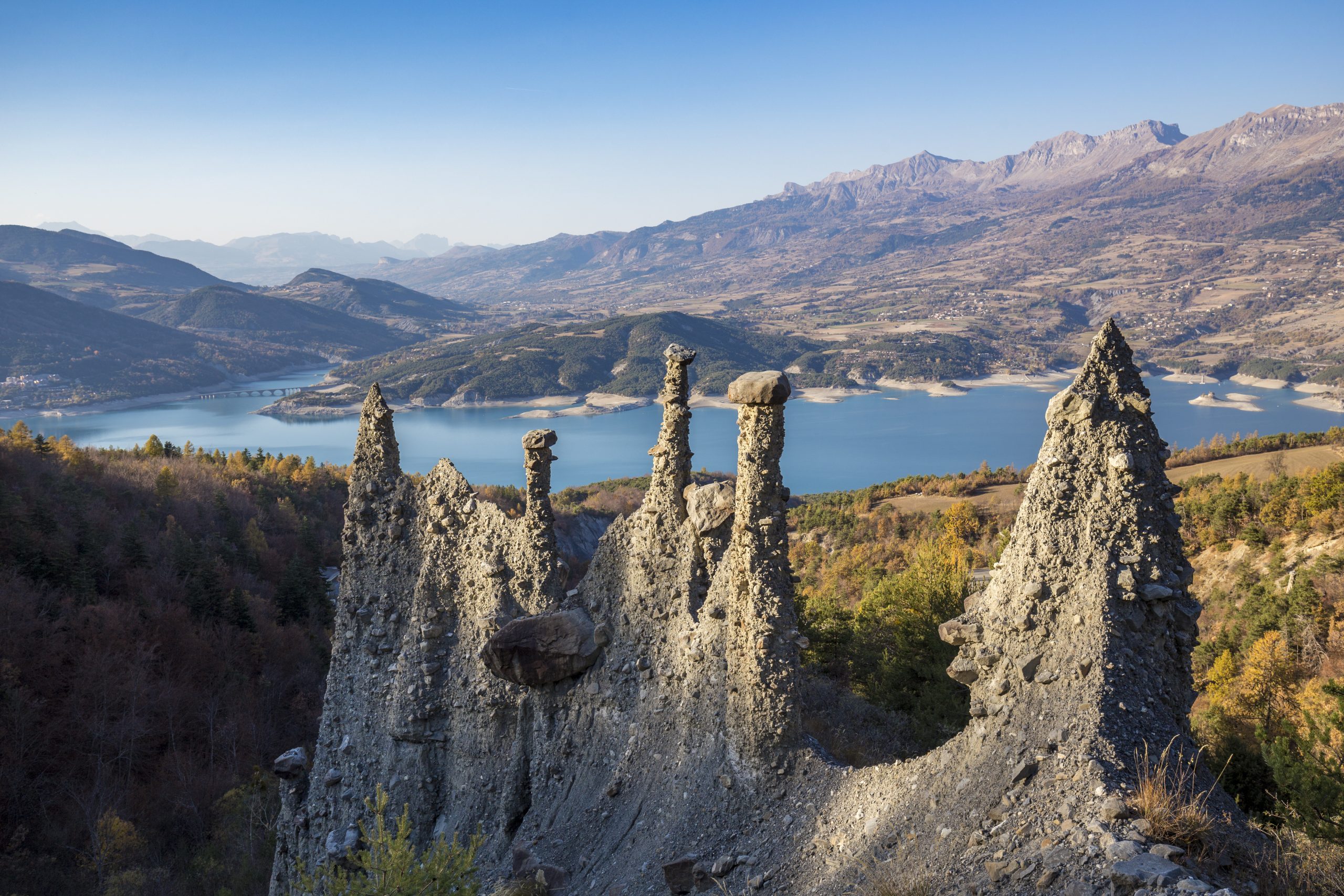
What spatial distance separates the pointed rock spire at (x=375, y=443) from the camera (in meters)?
12.8

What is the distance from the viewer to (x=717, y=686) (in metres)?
9.49

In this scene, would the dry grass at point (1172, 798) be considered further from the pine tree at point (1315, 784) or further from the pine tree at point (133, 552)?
the pine tree at point (133, 552)

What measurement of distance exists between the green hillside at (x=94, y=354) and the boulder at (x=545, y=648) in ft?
528

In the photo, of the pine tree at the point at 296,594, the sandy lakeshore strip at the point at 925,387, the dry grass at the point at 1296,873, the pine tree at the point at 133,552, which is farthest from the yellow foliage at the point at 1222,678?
the sandy lakeshore strip at the point at 925,387

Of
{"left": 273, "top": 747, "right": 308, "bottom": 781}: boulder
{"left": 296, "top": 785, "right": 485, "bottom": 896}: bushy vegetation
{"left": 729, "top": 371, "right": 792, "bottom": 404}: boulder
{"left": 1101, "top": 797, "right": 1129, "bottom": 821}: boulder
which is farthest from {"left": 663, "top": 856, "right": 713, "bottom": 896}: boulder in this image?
{"left": 273, "top": 747, "right": 308, "bottom": 781}: boulder

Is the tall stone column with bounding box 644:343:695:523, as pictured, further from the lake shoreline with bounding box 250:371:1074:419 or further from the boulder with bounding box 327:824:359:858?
the lake shoreline with bounding box 250:371:1074:419

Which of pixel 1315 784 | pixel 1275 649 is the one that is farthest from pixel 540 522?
pixel 1275 649

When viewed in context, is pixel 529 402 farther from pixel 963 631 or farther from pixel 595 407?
pixel 963 631

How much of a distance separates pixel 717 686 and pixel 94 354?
7665 inches

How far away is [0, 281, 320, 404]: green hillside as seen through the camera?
148750mm

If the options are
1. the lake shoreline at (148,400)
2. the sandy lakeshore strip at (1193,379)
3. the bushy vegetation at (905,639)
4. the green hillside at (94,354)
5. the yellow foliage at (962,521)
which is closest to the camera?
the bushy vegetation at (905,639)

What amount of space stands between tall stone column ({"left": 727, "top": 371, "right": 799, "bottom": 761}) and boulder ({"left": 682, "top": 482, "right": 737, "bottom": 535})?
3.53ft

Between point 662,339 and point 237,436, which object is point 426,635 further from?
point 662,339

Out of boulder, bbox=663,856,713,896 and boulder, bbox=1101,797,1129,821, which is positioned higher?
boulder, bbox=1101,797,1129,821
